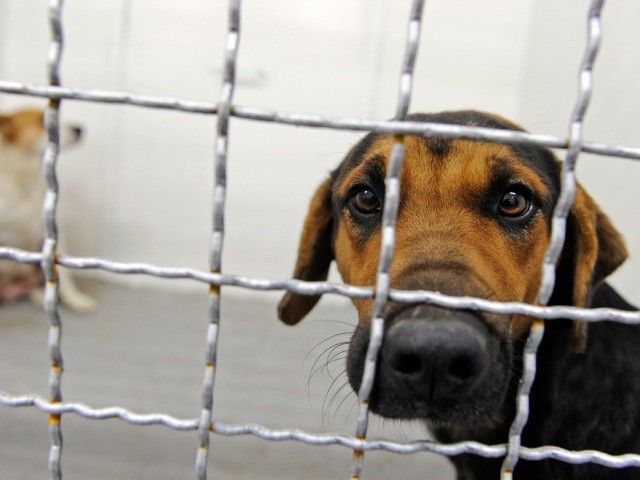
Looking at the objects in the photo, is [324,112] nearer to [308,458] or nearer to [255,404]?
[255,404]

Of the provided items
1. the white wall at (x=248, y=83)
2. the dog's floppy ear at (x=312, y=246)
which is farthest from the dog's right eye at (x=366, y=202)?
the white wall at (x=248, y=83)

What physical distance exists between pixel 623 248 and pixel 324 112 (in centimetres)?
322

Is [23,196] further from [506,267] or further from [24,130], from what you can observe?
[506,267]

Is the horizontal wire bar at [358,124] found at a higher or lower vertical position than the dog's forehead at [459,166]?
higher

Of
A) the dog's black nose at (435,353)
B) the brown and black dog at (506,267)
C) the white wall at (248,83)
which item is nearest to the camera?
the dog's black nose at (435,353)

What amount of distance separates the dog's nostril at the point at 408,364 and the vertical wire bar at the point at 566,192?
0.18 meters

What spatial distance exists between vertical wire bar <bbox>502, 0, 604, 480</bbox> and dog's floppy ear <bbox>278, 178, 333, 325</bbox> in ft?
3.75

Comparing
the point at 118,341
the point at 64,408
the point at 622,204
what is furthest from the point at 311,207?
the point at 118,341

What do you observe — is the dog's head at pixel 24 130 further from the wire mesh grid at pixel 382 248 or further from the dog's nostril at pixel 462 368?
the dog's nostril at pixel 462 368

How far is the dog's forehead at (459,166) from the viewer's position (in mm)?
1480

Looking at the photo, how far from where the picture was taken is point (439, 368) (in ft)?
3.04

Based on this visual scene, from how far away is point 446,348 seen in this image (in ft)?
2.93

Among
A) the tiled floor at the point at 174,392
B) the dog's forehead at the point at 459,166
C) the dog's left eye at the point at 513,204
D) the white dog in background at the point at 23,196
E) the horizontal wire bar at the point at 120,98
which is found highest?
the horizontal wire bar at the point at 120,98

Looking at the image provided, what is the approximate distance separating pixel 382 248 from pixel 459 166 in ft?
2.65
